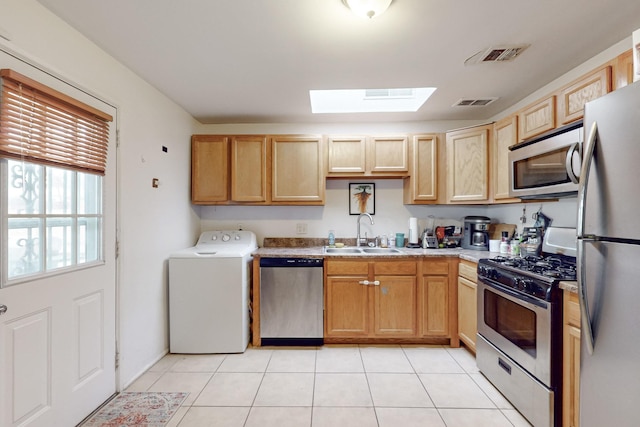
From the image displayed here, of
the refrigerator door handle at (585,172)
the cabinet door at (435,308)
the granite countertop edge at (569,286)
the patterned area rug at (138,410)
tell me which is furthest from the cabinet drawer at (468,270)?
the patterned area rug at (138,410)

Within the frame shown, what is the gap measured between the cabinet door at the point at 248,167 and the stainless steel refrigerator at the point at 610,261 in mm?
2539

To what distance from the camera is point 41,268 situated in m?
1.49

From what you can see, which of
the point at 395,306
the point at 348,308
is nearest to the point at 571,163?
the point at 395,306

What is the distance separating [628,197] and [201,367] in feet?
9.46

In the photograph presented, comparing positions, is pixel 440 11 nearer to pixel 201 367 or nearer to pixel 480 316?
pixel 480 316

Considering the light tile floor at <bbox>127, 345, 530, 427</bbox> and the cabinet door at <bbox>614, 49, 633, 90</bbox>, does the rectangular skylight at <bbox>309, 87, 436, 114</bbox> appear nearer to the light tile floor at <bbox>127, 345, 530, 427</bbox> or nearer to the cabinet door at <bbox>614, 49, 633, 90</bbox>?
the cabinet door at <bbox>614, 49, 633, 90</bbox>

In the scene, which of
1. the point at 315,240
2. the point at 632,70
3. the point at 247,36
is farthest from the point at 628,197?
the point at 315,240

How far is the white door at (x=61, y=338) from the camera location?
1341mm

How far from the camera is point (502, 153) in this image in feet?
8.29

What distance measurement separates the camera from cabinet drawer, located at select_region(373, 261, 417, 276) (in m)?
2.74

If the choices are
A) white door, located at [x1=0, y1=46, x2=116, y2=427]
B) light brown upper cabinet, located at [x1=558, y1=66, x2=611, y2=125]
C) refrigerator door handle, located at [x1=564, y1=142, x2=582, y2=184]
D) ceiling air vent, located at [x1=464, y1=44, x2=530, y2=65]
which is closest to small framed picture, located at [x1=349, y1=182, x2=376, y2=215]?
ceiling air vent, located at [x1=464, y1=44, x2=530, y2=65]

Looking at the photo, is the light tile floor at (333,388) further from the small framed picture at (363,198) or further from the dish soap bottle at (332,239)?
the small framed picture at (363,198)

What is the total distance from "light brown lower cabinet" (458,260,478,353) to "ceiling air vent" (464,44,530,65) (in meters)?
1.57

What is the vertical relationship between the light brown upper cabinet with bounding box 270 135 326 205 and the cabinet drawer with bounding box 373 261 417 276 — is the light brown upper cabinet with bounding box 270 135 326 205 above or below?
above
